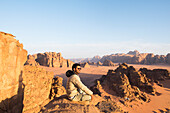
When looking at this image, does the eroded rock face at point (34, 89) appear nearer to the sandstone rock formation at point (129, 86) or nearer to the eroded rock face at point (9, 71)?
the eroded rock face at point (9, 71)

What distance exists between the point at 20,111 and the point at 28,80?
1.94 m

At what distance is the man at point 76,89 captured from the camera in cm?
337

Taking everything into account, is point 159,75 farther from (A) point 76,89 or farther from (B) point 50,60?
(B) point 50,60

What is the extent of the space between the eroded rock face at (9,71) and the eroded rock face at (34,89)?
1.30 metres

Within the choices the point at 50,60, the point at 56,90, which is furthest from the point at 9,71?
the point at 50,60

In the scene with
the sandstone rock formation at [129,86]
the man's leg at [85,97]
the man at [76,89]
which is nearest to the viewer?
the man at [76,89]

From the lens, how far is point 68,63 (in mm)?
45062

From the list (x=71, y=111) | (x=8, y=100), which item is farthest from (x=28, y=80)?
(x=71, y=111)

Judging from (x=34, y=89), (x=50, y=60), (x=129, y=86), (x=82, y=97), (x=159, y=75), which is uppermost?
(x=50, y=60)

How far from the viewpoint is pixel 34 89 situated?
7145 mm

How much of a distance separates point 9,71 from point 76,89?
10.5 feet

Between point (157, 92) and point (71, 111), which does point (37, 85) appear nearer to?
point (71, 111)

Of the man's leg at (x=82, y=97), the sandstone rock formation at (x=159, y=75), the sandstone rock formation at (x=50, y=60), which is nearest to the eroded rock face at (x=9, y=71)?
the man's leg at (x=82, y=97)

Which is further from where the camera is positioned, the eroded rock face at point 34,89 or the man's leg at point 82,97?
the eroded rock face at point 34,89
